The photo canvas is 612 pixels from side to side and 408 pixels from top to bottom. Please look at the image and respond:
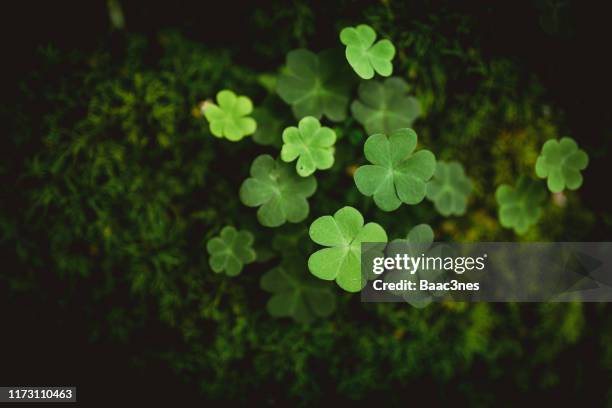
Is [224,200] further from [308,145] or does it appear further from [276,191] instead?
[308,145]

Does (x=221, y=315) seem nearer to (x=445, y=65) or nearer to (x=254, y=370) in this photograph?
(x=254, y=370)

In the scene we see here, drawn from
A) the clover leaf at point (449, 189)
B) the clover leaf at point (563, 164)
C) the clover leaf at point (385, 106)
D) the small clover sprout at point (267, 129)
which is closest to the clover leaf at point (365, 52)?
the clover leaf at point (385, 106)

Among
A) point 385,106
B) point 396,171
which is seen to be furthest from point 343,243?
point 385,106

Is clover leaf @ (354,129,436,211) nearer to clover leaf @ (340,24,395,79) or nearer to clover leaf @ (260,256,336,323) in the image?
clover leaf @ (340,24,395,79)

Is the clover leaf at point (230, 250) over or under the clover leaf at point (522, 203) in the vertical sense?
under

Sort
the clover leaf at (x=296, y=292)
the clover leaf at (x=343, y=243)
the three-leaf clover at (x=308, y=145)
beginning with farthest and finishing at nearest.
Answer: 1. the clover leaf at (x=296, y=292)
2. the three-leaf clover at (x=308, y=145)
3. the clover leaf at (x=343, y=243)

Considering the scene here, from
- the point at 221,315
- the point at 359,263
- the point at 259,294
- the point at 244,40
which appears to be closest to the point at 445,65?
the point at 244,40

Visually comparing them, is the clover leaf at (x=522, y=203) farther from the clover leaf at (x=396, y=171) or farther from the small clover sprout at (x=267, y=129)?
the small clover sprout at (x=267, y=129)
